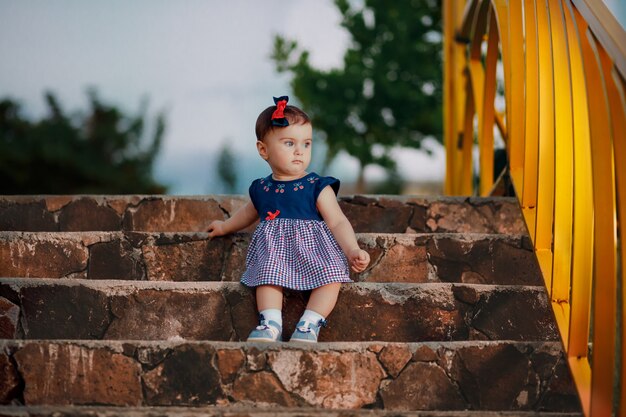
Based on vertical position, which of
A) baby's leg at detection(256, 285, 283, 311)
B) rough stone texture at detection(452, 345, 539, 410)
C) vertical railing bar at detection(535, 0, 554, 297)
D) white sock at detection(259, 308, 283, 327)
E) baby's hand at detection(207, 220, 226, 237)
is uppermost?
vertical railing bar at detection(535, 0, 554, 297)

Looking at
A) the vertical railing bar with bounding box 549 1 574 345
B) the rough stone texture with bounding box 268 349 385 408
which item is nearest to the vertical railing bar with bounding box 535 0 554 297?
the vertical railing bar with bounding box 549 1 574 345

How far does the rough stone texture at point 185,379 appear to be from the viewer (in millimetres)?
2176

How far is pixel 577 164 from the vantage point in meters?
2.06

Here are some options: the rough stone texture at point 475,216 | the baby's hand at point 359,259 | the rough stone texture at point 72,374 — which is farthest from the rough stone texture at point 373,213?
the rough stone texture at point 72,374

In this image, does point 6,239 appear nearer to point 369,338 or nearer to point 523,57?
point 369,338

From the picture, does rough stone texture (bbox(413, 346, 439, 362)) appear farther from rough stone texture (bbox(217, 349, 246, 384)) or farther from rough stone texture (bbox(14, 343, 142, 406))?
rough stone texture (bbox(14, 343, 142, 406))

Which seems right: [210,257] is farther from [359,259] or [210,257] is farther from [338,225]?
[359,259]

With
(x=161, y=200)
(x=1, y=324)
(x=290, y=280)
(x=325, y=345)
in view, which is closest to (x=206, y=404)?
(x=325, y=345)

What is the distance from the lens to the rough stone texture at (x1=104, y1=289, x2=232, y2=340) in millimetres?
2518

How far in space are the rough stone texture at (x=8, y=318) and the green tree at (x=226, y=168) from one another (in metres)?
17.5

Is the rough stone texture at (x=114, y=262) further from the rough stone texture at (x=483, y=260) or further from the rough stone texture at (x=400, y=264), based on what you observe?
the rough stone texture at (x=483, y=260)

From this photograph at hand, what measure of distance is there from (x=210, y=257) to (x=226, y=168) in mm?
17293

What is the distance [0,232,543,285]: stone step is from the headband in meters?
0.47

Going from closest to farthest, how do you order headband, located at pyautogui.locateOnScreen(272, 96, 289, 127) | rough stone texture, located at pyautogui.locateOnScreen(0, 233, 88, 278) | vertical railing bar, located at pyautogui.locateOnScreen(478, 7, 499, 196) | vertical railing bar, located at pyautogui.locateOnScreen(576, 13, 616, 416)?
vertical railing bar, located at pyautogui.locateOnScreen(576, 13, 616, 416) → headband, located at pyautogui.locateOnScreen(272, 96, 289, 127) → rough stone texture, located at pyautogui.locateOnScreen(0, 233, 88, 278) → vertical railing bar, located at pyautogui.locateOnScreen(478, 7, 499, 196)
